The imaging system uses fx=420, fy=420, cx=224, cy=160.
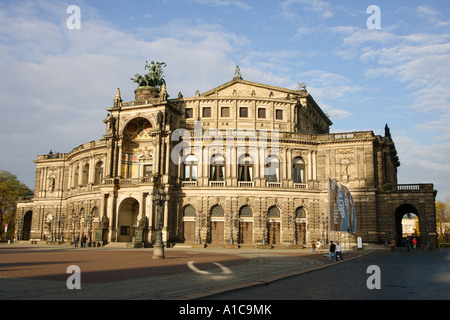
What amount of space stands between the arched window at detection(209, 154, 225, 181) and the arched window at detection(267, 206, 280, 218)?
8329 millimetres

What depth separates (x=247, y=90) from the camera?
71500 mm

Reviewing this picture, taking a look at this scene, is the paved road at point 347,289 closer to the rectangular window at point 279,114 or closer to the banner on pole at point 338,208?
the banner on pole at point 338,208

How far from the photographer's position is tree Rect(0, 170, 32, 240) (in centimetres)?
9212

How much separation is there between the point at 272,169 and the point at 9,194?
62.4 meters

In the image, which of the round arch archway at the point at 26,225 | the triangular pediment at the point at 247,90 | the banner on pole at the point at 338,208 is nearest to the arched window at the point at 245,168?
the triangular pediment at the point at 247,90

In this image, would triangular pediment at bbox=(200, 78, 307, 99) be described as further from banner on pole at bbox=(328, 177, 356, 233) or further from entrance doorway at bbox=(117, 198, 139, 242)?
banner on pole at bbox=(328, 177, 356, 233)

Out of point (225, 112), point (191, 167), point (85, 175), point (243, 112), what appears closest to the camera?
point (191, 167)

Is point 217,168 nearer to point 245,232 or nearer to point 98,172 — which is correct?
point 245,232

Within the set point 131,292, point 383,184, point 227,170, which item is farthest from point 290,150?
point 131,292

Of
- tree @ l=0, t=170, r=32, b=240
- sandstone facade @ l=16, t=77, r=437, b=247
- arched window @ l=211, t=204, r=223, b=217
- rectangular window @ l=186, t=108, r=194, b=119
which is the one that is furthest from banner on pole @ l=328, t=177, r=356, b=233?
tree @ l=0, t=170, r=32, b=240

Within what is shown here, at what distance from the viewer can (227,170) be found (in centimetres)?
6166

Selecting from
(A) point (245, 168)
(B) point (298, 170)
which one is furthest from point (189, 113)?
(B) point (298, 170)
